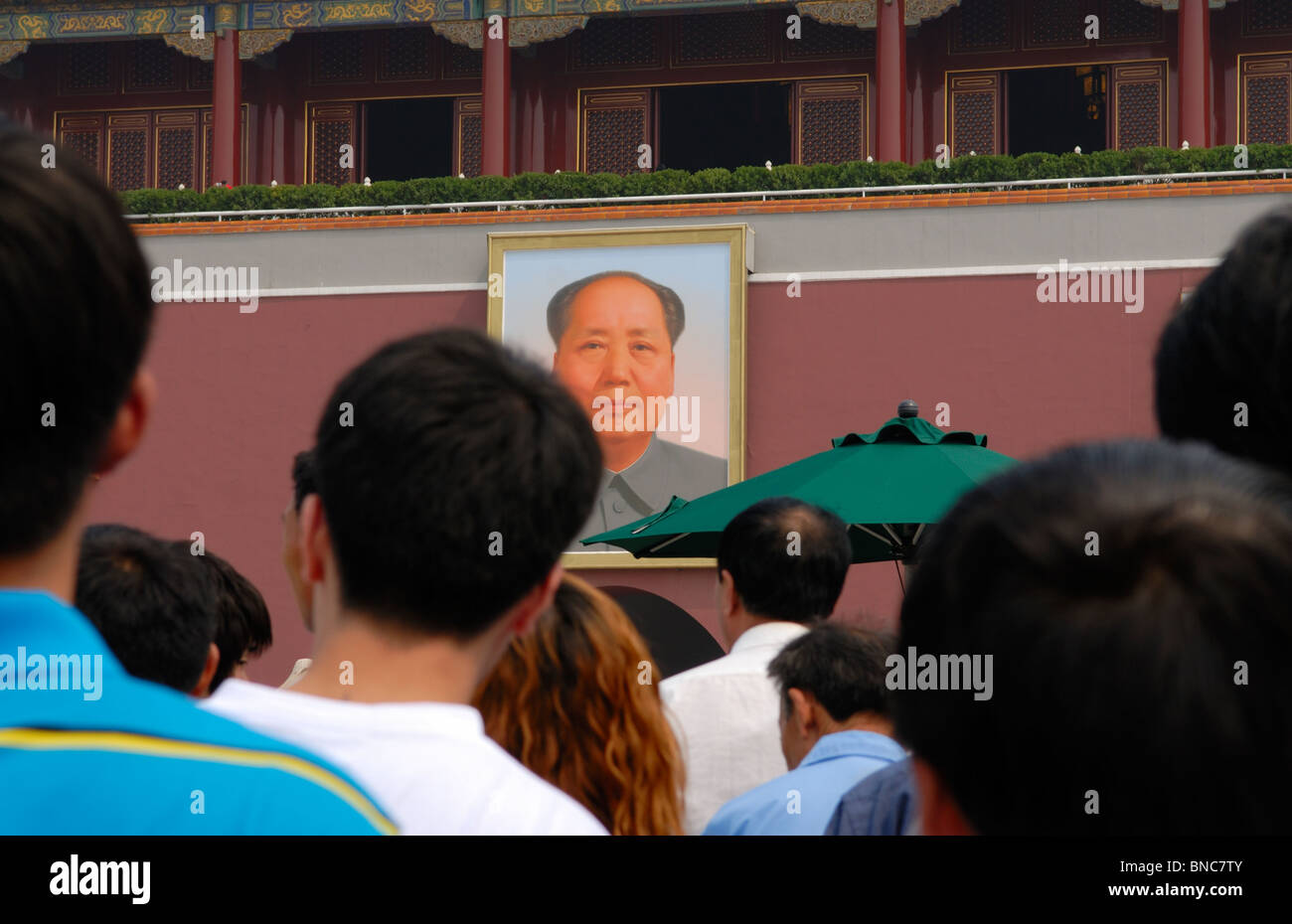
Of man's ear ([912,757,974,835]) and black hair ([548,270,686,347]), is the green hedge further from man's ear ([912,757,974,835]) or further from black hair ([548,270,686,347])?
man's ear ([912,757,974,835])

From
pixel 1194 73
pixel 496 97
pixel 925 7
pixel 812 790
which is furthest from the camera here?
pixel 496 97

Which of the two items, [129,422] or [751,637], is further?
[751,637]

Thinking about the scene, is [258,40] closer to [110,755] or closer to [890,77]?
[890,77]

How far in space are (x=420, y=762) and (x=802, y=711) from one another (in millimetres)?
1685

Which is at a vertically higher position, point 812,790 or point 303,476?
point 303,476

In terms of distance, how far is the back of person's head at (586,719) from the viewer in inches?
96.4

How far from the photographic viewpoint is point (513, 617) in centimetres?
167

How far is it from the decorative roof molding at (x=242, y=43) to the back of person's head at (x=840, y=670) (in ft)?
49.1

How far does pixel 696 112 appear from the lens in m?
17.3

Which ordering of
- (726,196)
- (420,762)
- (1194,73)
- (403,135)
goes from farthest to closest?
(403,135) → (1194,73) → (726,196) → (420,762)

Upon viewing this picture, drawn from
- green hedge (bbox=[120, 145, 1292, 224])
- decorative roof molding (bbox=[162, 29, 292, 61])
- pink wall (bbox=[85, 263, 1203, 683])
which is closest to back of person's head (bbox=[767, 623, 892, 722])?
pink wall (bbox=[85, 263, 1203, 683])

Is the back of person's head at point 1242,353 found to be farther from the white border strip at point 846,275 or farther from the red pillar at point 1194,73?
the red pillar at point 1194,73

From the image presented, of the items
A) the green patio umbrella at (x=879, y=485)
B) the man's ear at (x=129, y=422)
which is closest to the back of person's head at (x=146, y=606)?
the man's ear at (x=129, y=422)

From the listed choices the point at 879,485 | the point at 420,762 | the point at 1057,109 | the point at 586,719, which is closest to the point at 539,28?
the point at 1057,109
